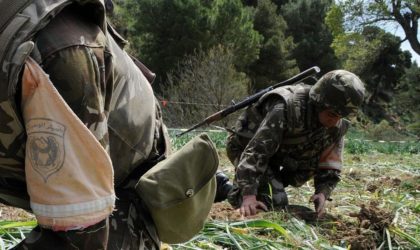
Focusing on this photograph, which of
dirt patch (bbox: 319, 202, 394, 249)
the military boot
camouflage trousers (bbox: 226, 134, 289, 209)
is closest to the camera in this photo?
the military boot

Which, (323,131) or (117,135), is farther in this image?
(323,131)

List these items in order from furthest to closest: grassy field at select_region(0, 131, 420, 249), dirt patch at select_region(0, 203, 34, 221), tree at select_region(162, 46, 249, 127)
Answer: tree at select_region(162, 46, 249, 127) < dirt patch at select_region(0, 203, 34, 221) < grassy field at select_region(0, 131, 420, 249)

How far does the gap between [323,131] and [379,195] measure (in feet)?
3.22

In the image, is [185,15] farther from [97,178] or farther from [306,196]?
[97,178]

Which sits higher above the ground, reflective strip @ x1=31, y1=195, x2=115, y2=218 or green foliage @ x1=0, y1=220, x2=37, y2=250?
reflective strip @ x1=31, y1=195, x2=115, y2=218

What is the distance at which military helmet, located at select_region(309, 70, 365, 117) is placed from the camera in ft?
13.5

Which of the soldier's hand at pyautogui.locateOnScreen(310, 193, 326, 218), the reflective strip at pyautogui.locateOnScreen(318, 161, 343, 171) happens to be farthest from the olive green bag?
the reflective strip at pyautogui.locateOnScreen(318, 161, 343, 171)

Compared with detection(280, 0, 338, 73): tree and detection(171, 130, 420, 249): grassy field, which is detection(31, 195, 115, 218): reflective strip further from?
detection(280, 0, 338, 73): tree

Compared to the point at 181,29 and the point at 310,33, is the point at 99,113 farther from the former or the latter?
the point at 310,33

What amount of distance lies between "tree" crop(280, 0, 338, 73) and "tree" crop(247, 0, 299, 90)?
17.7 ft

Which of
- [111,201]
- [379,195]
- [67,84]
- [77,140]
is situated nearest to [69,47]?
[67,84]

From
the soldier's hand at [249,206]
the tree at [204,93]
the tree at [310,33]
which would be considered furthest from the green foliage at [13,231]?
the tree at [310,33]

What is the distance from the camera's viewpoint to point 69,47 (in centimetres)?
120

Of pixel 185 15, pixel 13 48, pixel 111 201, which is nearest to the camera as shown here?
pixel 13 48
